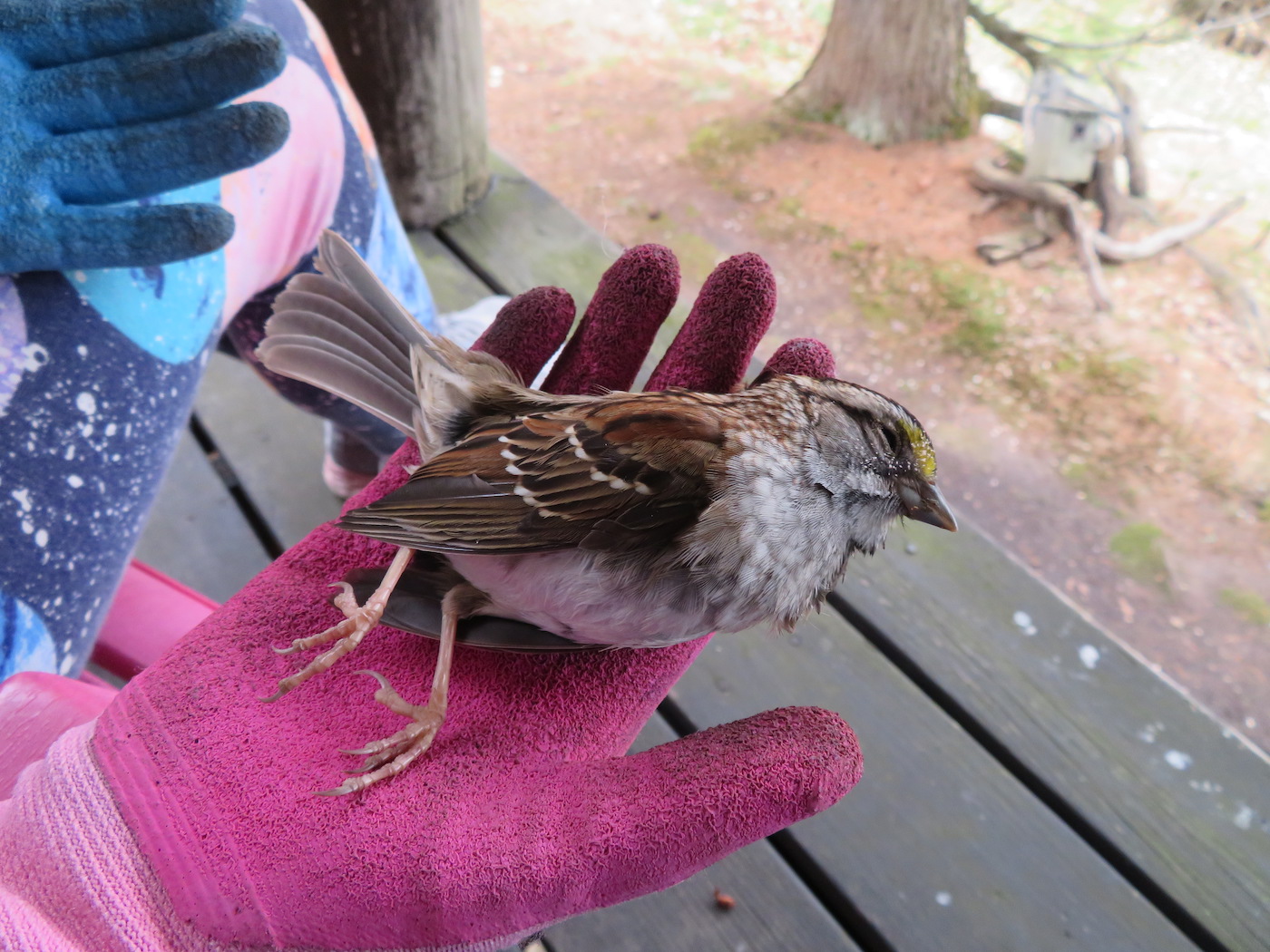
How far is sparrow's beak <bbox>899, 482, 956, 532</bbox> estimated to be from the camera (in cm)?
131

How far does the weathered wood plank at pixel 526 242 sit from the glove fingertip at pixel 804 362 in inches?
35.7

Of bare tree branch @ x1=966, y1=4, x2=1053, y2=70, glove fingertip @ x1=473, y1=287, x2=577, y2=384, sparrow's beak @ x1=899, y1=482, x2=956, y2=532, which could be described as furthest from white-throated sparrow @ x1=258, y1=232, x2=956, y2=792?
bare tree branch @ x1=966, y1=4, x2=1053, y2=70

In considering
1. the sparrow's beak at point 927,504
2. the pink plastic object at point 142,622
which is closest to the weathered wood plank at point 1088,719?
the sparrow's beak at point 927,504

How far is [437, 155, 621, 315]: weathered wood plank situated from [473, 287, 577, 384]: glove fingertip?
0.79 m

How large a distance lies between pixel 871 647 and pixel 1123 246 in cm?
363

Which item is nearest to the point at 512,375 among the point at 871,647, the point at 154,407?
the point at 154,407

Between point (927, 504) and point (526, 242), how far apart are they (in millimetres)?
1544

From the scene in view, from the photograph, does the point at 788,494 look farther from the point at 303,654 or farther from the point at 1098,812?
the point at 1098,812

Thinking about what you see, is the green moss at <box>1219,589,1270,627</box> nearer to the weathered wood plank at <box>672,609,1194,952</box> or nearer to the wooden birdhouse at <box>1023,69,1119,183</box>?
the weathered wood plank at <box>672,609,1194,952</box>

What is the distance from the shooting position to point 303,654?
1.21m

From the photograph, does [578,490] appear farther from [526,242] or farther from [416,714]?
[526,242]

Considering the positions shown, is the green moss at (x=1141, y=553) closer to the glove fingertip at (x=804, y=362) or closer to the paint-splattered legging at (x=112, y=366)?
the glove fingertip at (x=804, y=362)

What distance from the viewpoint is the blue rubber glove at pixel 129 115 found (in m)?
1.15

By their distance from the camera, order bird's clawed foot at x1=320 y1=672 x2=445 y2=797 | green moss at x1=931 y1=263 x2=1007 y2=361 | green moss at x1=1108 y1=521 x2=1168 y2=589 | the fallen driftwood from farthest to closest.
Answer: the fallen driftwood < green moss at x1=931 y1=263 x2=1007 y2=361 < green moss at x1=1108 y1=521 x2=1168 y2=589 < bird's clawed foot at x1=320 y1=672 x2=445 y2=797
